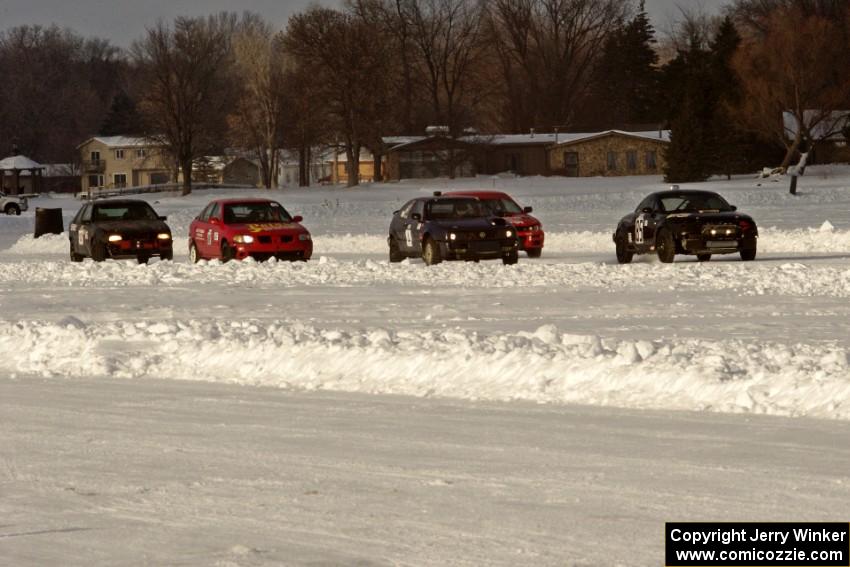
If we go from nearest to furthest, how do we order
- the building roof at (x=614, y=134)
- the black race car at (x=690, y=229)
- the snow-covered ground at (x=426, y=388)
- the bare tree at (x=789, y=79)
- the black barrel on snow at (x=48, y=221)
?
the snow-covered ground at (x=426, y=388), the black race car at (x=690, y=229), the black barrel on snow at (x=48, y=221), the bare tree at (x=789, y=79), the building roof at (x=614, y=134)

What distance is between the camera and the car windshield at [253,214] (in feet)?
100

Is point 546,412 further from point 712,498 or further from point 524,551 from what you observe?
point 524,551

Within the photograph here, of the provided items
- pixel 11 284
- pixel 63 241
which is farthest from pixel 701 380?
pixel 63 241

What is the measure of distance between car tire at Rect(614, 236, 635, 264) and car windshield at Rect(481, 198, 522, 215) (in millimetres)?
3452

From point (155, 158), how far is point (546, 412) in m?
139

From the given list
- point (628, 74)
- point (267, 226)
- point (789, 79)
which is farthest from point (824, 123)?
point (267, 226)

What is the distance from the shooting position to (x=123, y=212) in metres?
33.2

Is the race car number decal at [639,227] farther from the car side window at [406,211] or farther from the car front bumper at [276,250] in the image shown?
the car front bumper at [276,250]

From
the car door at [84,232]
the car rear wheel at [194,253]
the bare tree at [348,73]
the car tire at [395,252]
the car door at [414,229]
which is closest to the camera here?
the car door at [414,229]

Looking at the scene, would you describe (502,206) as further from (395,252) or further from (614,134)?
(614,134)

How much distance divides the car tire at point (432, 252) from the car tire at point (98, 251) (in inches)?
293

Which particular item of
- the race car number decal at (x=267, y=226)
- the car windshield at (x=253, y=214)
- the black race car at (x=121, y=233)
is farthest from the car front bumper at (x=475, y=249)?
the black race car at (x=121, y=233)

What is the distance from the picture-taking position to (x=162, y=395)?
12.0 metres

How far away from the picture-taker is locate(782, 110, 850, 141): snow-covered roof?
9068cm
